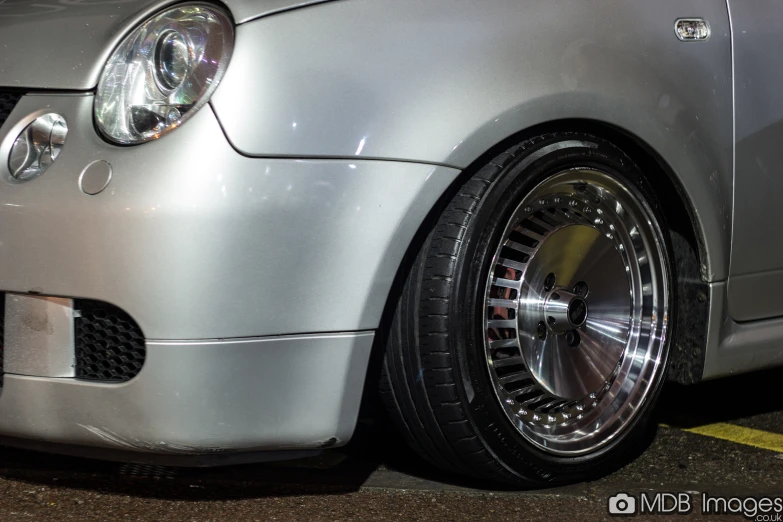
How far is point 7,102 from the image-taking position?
219cm

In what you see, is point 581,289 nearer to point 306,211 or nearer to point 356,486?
point 356,486

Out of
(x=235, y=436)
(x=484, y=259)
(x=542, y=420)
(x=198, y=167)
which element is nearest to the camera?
(x=198, y=167)

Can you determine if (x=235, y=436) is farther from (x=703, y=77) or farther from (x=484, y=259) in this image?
(x=703, y=77)

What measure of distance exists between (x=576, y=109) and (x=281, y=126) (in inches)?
28.3

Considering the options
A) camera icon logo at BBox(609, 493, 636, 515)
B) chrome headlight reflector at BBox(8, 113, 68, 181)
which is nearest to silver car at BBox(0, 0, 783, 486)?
chrome headlight reflector at BBox(8, 113, 68, 181)

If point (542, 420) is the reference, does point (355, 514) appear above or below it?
below

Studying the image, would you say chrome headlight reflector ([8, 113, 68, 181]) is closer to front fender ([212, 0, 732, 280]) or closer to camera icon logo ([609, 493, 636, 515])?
front fender ([212, 0, 732, 280])

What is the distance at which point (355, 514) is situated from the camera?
2.34 meters

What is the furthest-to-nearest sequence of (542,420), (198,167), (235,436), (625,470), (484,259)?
(625,470) → (542,420) → (484,259) → (235,436) → (198,167)

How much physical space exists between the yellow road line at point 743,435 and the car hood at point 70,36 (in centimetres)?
179

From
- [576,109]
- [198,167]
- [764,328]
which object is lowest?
[764,328]

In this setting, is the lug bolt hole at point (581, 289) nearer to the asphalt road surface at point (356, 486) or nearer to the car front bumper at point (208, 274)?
the asphalt road surface at point (356, 486)

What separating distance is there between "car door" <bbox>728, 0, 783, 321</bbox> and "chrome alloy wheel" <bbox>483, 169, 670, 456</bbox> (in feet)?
0.76

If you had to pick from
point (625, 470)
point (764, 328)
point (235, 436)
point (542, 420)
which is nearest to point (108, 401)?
point (235, 436)
